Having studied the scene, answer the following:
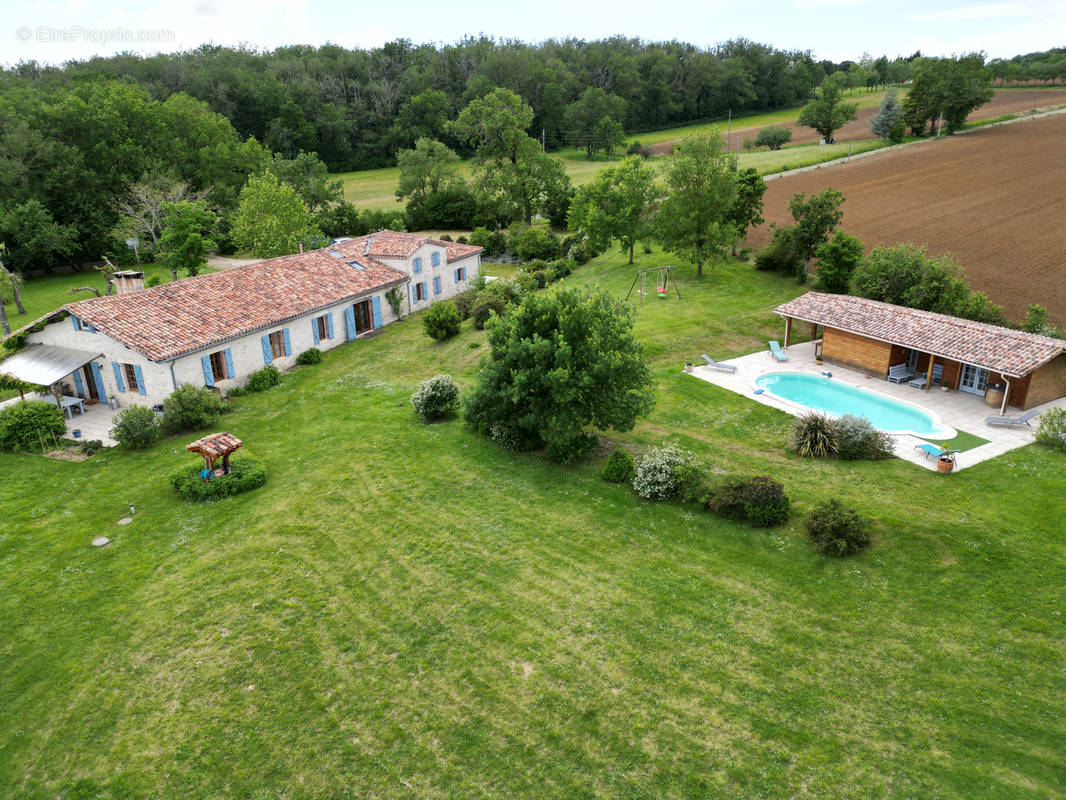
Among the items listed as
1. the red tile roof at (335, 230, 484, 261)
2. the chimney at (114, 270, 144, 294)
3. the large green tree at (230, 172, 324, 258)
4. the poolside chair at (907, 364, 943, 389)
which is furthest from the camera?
the large green tree at (230, 172, 324, 258)

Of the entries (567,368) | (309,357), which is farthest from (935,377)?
(309,357)

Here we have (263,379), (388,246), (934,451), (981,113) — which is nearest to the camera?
(934,451)

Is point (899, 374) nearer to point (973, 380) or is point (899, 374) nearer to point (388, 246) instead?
point (973, 380)

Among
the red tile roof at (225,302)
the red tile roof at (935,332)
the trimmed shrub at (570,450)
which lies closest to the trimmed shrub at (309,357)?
the red tile roof at (225,302)

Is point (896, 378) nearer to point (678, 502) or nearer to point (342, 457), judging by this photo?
point (678, 502)

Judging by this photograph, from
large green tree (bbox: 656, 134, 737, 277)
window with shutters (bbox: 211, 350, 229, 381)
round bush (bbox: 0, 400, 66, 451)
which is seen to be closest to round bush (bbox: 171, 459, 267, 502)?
round bush (bbox: 0, 400, 66, 451)

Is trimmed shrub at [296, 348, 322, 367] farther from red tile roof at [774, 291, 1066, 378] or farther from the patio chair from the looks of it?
the patio chair
